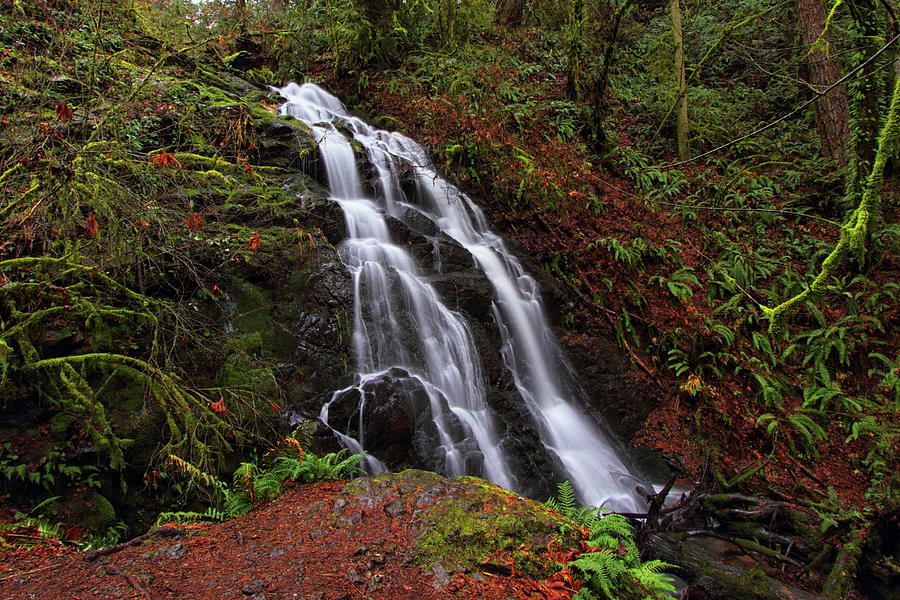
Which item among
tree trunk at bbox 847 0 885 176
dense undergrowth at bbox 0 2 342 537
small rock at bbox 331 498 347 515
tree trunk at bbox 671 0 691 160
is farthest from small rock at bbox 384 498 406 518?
tree trunk at bbox 671 0 691 160

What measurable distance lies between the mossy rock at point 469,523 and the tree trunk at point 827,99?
11.3 meters

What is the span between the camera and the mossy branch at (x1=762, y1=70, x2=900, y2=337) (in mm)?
6805

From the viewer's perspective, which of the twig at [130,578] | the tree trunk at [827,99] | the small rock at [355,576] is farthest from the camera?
the tree trunk at [827,99]

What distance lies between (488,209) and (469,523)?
7515mm

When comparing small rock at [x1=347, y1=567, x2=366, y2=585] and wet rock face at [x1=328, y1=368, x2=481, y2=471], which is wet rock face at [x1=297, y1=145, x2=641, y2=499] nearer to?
wet rock face at [x1=328, y1=368, x2=481, y2=471]

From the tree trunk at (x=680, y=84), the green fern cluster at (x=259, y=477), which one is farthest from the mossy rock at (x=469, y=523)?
the tree trunk at (x=680, y=84)

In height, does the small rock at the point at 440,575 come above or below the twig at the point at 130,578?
below

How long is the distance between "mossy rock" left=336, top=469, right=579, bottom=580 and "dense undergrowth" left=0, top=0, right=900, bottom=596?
1601 millimetres

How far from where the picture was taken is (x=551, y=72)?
13297 millimetres

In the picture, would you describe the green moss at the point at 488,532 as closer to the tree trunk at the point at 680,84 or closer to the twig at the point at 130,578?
the twig at the point at 130,578

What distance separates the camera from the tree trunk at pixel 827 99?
9.30 meters

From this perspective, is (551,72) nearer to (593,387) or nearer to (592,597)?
(593,387)

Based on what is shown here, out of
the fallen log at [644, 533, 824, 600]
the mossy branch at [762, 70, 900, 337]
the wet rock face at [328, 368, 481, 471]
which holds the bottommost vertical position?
the fallen log at [644, 533, 824, 600]

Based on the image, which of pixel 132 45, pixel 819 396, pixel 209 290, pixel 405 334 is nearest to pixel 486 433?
pixel 405 334
